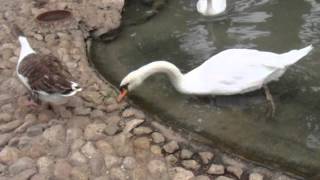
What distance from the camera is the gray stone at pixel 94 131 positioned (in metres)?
5.54

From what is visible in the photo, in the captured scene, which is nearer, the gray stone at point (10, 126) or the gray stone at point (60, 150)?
the gray stone at point (60, 150)

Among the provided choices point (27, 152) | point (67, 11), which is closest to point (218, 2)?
point (67, 11)

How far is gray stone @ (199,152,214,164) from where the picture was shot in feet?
16.9

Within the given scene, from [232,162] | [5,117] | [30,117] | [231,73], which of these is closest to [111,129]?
[30,117]

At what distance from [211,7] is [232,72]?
237 cm

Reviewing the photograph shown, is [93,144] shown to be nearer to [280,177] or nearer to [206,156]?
[206,156]

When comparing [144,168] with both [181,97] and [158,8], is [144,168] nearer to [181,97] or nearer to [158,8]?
[181,97]

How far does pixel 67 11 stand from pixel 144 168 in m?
3.69

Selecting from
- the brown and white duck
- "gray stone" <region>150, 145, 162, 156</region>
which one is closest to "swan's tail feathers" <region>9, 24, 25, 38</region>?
the brown and white duck

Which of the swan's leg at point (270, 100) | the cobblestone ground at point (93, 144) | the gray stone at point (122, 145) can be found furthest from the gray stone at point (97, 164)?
the swan's leg at point (270, 100)

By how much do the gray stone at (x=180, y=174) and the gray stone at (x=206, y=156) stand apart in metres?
0.22

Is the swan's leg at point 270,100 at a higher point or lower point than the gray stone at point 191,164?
higher

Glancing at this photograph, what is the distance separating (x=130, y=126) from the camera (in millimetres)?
5648

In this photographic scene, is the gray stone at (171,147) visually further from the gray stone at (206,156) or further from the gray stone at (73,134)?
the gray stone at (73,134)
